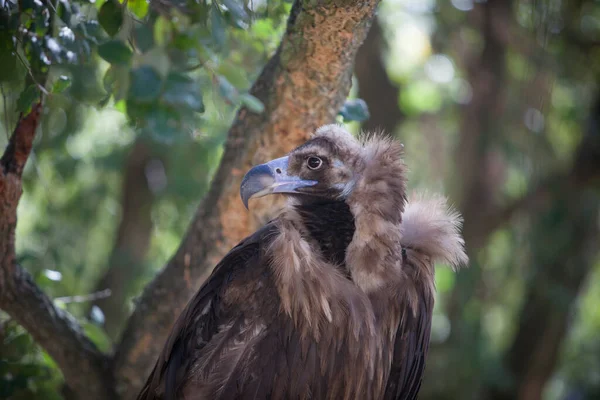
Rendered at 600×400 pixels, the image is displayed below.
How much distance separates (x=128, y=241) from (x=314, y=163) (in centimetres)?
511

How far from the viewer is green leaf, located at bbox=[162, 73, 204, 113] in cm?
316

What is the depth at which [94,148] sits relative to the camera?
714 centimetres

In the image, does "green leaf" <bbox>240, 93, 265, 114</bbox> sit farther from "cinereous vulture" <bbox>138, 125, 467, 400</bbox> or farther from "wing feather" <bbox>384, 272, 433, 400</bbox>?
"wing feather" <bbox>384, 272, 433, 400</bbox>

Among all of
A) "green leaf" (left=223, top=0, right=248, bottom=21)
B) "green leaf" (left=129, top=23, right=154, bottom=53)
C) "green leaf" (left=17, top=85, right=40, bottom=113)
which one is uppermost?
"green leaf" (left=223, top=0, right=248, bottom=21)

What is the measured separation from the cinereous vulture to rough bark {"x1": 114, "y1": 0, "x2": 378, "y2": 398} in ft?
0.98

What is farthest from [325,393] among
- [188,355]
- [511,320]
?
[511,320]

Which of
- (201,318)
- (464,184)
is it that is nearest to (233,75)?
(201,318)

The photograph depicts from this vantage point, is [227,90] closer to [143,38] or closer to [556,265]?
[143,38]

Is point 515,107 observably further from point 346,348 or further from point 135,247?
point 346,348

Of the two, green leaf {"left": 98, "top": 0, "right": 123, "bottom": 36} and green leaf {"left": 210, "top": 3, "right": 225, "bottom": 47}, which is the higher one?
green leaf {"left": 210, "top": 3, "right": 225, "bottom": 47}

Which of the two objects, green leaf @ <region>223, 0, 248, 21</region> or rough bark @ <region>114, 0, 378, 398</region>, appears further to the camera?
rough bark @ <region>114, 0, 378, 398</region>

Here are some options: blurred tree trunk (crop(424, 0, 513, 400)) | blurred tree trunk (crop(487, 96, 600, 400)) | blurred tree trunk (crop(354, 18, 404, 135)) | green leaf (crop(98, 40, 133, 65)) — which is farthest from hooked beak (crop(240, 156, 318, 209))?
blurred tree trunk (crop(487, 96, 600, 400))

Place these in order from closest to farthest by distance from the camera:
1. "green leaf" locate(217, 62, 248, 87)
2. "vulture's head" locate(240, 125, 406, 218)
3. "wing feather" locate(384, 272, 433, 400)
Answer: "vulture's head" locate(240, 125, 406, 218) < "wing feather" locate(384, 272, 433, 400) < "green leaf" locate(217, 62, 248, 87)

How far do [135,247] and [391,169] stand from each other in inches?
203
